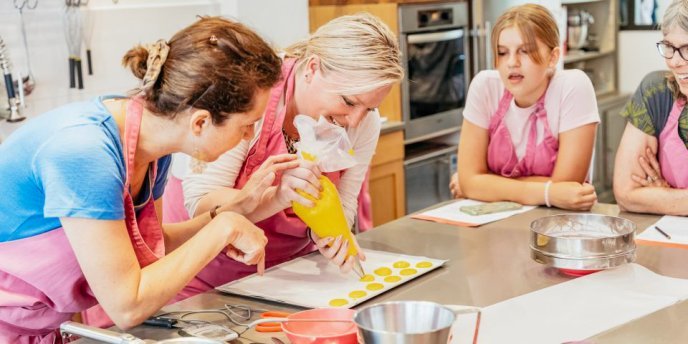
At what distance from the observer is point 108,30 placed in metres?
3.35

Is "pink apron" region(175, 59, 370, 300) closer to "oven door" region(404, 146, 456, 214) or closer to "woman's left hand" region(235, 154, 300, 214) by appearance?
"woman's left hand" region(235, 154, 300, 214)

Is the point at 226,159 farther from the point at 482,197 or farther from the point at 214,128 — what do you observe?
the point at 482,197

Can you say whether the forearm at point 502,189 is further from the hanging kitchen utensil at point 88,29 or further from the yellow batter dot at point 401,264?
the hanging kitchen utensil at point 88,29

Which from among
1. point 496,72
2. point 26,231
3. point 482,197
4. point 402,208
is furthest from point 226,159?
point 402,208

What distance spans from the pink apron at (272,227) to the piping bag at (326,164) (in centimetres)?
12

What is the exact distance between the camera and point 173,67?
1591 millimetres

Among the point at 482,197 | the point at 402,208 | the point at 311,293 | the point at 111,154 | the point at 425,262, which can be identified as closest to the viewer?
the point at 111,154

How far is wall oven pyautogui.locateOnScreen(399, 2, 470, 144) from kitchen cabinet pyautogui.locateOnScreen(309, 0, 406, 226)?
0.25 ft

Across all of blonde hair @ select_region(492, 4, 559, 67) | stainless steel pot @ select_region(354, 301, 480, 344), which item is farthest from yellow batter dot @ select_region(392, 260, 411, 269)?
blonde hair @ select_region(492, 4, 559, 67)

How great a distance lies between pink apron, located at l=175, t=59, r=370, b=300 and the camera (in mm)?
2107

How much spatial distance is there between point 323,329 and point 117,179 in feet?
1.53

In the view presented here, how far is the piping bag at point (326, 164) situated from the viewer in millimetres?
1872

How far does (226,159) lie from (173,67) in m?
0.50

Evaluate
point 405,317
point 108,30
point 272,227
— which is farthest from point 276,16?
point 405,317
